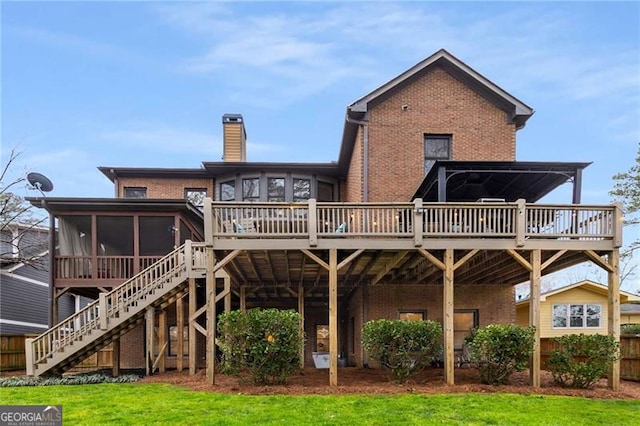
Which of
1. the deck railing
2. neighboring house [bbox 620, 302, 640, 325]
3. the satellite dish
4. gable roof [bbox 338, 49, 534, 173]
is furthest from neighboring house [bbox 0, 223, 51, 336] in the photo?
neighboring house [bbox 620, 302, 640, 325]

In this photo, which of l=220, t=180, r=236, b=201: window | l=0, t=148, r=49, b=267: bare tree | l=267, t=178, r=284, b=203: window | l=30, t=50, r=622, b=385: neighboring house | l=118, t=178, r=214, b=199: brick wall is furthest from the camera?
l=118, t=178, r=214, b=199: brick wall

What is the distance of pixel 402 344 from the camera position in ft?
32.2

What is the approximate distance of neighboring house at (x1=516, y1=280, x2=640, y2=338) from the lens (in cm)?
1859

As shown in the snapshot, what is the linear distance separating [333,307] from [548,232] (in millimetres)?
5390

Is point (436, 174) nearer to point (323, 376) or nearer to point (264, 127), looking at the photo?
point (323, 376)

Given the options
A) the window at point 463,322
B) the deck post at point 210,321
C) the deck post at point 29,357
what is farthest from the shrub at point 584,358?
the deck post at point 29,357

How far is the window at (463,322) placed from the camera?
1434 cm

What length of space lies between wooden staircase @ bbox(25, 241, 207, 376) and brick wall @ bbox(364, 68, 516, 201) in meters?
6.18

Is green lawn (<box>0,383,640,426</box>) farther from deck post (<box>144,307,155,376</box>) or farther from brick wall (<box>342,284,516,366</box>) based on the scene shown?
brick wall (<box>342,284,516,366</box>)

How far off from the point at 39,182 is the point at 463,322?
599 inches

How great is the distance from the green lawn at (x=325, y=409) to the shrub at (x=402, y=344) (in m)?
1.18

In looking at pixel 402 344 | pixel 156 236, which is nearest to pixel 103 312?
pixel 156 236

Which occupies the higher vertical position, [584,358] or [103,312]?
[103,312]

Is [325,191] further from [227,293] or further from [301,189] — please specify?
[227,293]
